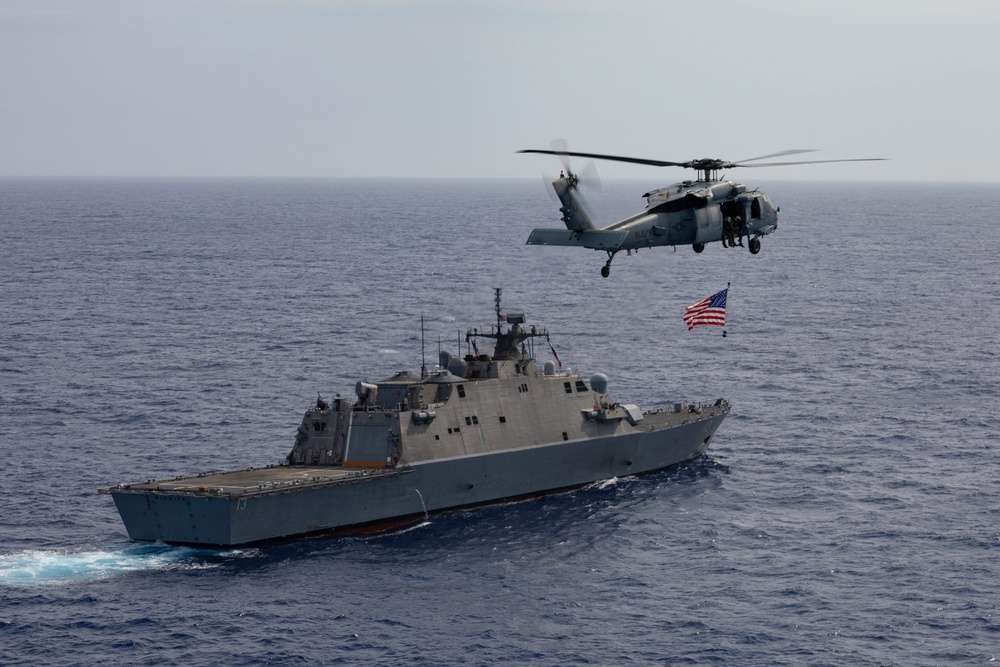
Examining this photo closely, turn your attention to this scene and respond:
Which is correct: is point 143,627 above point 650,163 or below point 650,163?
below

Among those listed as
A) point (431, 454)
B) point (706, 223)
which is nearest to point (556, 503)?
point (431, 454)

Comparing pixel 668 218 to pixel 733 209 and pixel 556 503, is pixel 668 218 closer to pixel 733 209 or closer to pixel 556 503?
pixel 733 209

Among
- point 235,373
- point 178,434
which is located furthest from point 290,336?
point 178,434

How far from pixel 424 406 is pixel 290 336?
39.9 m

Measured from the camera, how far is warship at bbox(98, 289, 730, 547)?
2125 inches

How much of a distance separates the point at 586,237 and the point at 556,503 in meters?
17.8

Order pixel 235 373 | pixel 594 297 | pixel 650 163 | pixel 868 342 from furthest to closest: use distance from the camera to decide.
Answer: pixel 594 297, pixel 868 342, pixel 235 373, pixel 650 163

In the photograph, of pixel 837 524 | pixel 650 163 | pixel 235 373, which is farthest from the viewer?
pixel 235 373

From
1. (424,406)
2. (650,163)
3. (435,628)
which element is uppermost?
(650,163)

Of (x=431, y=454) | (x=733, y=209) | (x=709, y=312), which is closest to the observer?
(x=733, y=209)

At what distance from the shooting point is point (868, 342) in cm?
9819

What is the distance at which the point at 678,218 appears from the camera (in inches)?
1955

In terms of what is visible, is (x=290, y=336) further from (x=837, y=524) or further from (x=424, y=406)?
(x=837, y=524)

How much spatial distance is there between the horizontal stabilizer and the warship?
15132mm
